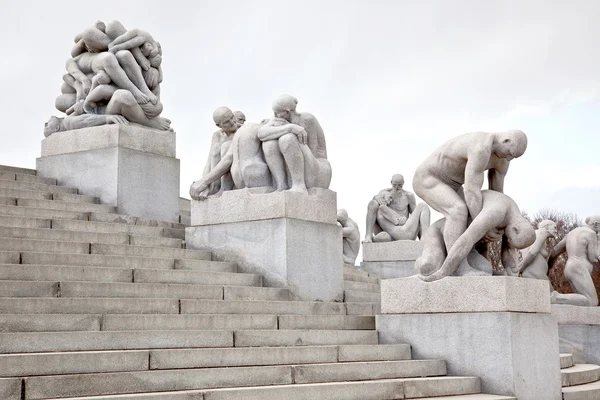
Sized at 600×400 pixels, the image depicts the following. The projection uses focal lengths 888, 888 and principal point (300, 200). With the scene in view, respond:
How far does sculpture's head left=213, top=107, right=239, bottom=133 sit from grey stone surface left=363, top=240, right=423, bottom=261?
8.22 metres

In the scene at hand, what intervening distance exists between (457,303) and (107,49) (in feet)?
30.8

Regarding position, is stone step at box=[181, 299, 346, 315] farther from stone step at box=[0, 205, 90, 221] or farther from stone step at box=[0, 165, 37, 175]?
stone step at box=[0, 165, 37, 175]

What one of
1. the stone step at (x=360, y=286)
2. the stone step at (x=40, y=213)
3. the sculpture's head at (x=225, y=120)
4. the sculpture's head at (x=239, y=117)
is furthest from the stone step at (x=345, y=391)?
the sculpture's head at (x=239, y=117)

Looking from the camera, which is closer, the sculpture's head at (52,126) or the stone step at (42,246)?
the stone step at (42,246)

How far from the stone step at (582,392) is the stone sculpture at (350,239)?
395 inches

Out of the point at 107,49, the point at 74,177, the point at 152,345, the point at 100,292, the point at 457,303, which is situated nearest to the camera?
the point at 152,345

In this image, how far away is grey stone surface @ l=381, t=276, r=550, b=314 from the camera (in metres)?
9.85

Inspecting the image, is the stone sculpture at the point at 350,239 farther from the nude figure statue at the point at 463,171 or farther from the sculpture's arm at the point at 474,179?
the sculpture's arm at the point at 474,179

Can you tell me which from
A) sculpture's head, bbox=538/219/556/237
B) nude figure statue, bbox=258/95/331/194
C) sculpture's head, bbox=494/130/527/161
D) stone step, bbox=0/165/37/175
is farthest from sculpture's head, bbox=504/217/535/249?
stone step, bbox=0/165/37/175

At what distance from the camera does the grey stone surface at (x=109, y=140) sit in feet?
50.1

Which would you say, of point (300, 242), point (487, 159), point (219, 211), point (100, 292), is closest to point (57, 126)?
point (219, 211)

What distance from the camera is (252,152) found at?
1277cm

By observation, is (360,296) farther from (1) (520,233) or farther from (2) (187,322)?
(2) (187,322)

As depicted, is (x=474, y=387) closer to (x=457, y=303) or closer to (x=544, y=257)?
(x=457, y=303)
